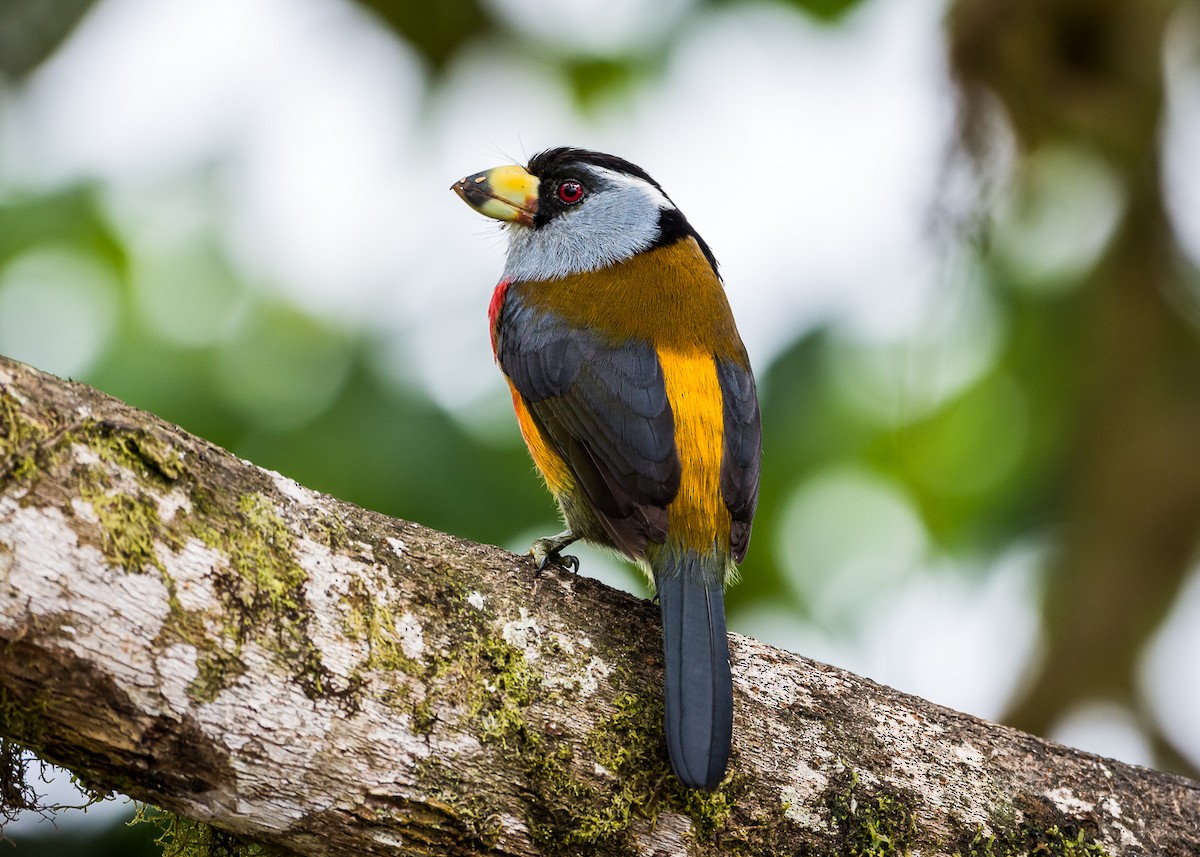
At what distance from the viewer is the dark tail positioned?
2379 mm

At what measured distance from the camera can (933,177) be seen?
477 cm

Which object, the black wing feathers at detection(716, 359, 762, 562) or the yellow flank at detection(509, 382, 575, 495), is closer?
the black wing feathers at detection(716, 359, 762, 562)

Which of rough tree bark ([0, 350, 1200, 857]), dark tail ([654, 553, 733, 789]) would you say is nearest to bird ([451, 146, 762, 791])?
dark tail ([654, 553, 733, 789])

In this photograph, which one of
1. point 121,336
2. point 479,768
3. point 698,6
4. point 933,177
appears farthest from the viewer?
point 698,6

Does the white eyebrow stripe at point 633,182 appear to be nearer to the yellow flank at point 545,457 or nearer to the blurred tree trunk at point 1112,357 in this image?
the yellow flank at point 545,457

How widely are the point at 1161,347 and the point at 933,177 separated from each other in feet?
3.80

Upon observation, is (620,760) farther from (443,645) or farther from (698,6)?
(698,6)

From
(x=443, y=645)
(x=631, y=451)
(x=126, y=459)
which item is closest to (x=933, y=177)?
(x=631, y=451)

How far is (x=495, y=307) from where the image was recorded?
12.5ft

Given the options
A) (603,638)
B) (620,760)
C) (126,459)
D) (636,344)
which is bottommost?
(620,760)

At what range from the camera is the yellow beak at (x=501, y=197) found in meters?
4.20

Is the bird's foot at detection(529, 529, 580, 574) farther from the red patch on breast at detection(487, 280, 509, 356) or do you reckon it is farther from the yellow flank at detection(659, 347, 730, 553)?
the red patch on breast at detection(487, 280, 509, 356)

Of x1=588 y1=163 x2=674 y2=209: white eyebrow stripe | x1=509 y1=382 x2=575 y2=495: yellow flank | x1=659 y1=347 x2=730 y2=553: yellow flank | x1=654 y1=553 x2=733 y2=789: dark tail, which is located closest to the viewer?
x1=654 y1=553 x2=733 y2=789: dark tail

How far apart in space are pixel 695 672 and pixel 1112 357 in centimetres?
311
